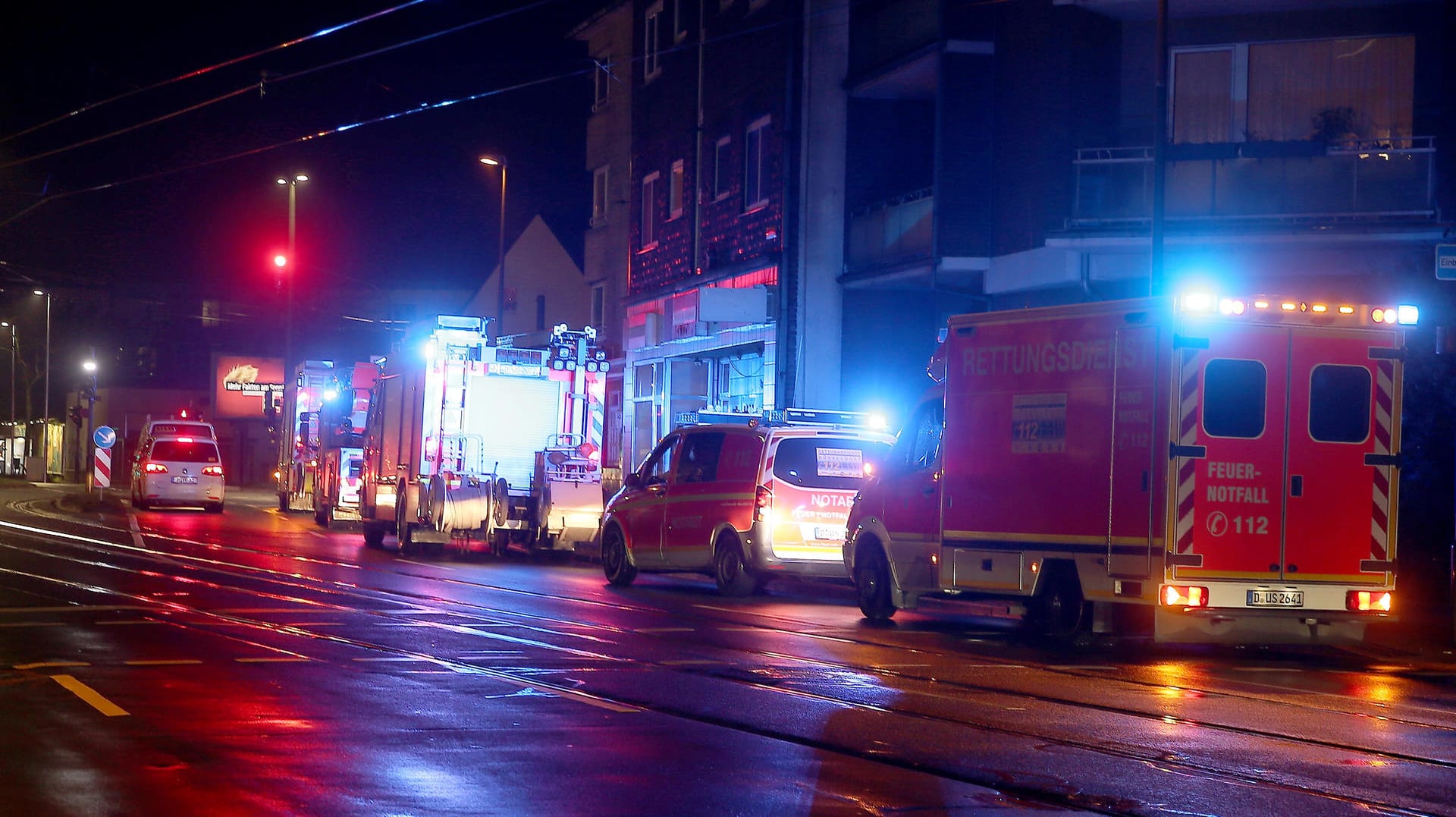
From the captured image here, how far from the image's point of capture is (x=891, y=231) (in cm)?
2911

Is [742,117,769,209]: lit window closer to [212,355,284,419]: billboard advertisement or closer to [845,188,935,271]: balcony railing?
[845,188,935,271]: balcony railing

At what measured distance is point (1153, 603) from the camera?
43.4ft

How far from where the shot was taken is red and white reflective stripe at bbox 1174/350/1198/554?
13234 millimetres

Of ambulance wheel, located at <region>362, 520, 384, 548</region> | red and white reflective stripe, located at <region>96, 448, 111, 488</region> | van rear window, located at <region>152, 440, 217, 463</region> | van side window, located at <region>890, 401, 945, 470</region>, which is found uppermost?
van side window, located at <region>890, 401, 945, 470</region>

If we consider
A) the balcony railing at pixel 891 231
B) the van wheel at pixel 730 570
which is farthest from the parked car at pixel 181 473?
the van wheel at pixel 730 570

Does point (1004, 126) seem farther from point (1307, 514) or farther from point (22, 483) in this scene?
point (22, 483)

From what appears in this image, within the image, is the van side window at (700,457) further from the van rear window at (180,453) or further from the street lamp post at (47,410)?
the street lamp post at (47,410)

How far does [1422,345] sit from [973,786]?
16099 millimetres

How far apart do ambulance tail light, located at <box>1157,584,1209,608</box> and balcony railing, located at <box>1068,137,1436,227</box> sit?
10452 mm

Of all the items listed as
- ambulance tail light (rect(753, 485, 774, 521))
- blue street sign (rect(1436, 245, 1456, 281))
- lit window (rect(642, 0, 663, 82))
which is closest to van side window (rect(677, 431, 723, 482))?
ambulance tail light (rect(753, 485, 774, 521))

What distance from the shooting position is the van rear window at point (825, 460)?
18172 mm

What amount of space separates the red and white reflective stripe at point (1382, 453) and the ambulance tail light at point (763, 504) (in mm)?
6372

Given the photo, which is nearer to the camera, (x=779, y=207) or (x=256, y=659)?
(x=256, y=659)

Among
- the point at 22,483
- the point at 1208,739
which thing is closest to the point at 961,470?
the point at 1208,739
